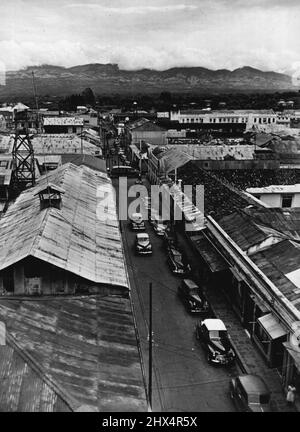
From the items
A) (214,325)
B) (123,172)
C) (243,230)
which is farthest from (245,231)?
(123,172)

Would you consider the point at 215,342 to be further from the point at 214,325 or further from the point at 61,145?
the point at 61,145

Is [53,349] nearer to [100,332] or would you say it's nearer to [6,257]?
[100,332]

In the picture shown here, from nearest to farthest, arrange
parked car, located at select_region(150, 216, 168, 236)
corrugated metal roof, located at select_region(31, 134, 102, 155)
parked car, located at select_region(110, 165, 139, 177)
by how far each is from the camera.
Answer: parked car, located at select_region(150, 216, 168, 236)
corrugated metal roof, located at select_region(31, 134, 102, 155)
parked car, located at select_region(110, 165, 139, 177)

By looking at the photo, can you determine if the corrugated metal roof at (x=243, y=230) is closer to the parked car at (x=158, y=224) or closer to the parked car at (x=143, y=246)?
the parked car at (x=143, y=246)

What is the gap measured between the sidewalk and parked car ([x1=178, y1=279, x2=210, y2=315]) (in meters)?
0.63

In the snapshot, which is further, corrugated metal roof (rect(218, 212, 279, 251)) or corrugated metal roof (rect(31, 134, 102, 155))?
corrugated metal roof (rect(31, 134, 102, 155))

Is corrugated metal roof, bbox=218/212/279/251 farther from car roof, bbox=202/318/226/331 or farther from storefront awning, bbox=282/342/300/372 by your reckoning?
storefront awning, bbox=282/342/300/372

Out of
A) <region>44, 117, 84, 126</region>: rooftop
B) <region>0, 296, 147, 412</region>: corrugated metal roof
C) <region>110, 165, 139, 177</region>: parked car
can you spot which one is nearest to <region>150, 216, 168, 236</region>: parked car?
<region>0, 296, 147, 412</region>: corrugated metal roof

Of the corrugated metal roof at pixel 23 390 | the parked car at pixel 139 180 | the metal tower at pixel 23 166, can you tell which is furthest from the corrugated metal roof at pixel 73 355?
the parked car at pixel 139 180

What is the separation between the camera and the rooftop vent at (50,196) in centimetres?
2862

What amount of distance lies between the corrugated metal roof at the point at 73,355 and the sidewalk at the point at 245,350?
638 centimetres

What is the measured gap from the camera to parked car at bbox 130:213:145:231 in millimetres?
43250

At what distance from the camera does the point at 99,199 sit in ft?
122

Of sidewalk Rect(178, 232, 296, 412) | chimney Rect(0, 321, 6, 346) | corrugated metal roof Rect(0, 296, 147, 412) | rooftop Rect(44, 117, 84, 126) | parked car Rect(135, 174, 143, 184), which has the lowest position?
parked car Rect(135, 174, 143, 184)
